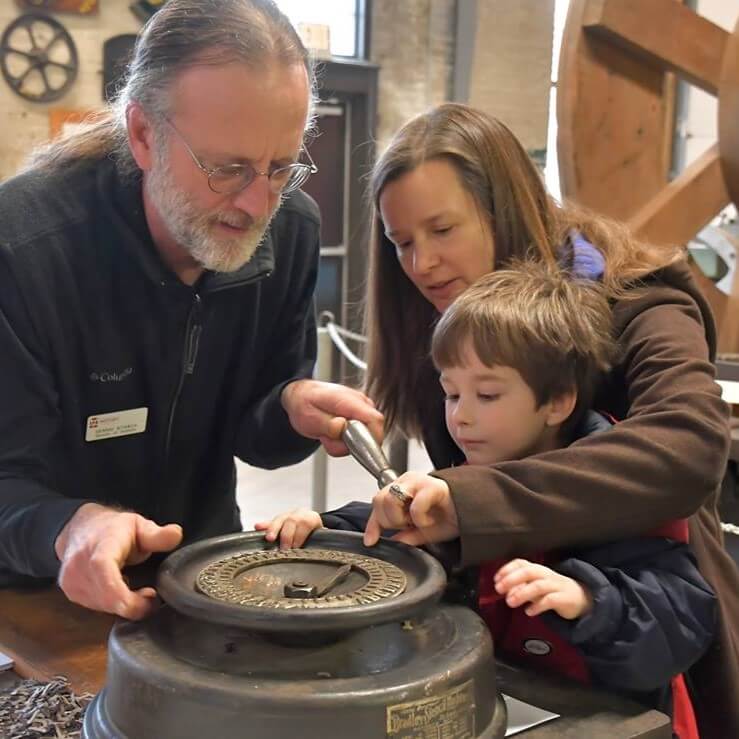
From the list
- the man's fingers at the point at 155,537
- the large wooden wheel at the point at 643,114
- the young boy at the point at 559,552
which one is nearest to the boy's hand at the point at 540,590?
the young boy at the point at 559,552

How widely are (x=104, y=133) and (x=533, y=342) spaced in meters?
0.80

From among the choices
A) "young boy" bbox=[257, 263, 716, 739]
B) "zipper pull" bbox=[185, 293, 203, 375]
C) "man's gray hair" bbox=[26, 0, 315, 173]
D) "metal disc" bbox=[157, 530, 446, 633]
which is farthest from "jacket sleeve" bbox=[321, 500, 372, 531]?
"man's gray hair" bbox=[26, 0, 315, 173]

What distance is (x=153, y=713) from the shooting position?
32.2 inches

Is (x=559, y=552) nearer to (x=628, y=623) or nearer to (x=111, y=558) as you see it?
(x=628, y=623)

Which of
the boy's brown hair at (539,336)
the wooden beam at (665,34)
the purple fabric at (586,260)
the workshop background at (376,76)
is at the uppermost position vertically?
the wooden beam at (665,34)

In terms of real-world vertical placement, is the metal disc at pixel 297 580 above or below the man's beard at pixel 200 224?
below

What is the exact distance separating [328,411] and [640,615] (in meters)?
0.58

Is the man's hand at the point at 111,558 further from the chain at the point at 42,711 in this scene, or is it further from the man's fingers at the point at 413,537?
the man's fingers at the point at 413,537

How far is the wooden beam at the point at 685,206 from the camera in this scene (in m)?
2.51

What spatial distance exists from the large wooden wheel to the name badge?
3.85 feet

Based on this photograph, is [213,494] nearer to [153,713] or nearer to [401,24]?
[153,713]

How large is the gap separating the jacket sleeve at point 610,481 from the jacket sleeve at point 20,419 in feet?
1.79

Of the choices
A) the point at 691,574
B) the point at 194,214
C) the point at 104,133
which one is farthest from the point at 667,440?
the point at 104,133

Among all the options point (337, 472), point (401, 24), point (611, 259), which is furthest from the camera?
point (401, 24)
